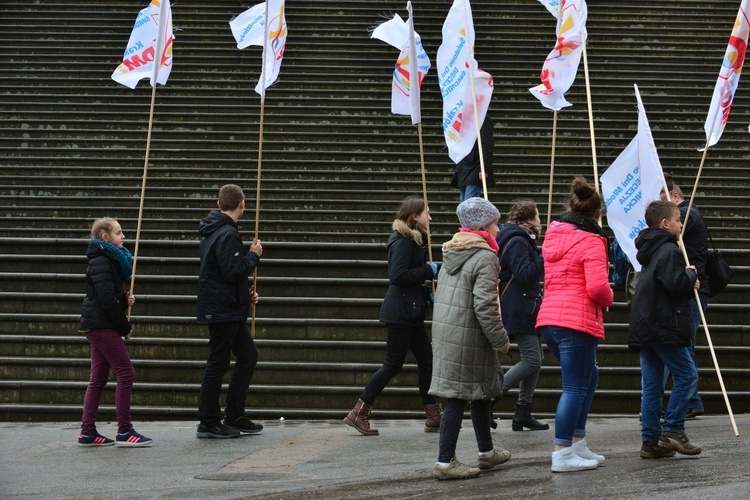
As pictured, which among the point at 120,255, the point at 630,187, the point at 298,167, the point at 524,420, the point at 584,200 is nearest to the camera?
the point at 584,200

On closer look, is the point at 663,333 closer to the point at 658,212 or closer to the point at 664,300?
the point at 664,300

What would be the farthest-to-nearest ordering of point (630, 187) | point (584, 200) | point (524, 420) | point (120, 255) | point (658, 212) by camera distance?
point (524, 420)
point (630, 187)
point (120, 255)
point (658, 212)
point (584, 200)

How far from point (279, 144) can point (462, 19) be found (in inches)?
214

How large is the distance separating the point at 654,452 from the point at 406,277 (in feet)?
7.40

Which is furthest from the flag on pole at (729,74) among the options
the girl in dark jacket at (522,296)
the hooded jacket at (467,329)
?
the hooded jacket at (467,329)

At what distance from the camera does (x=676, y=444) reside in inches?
285

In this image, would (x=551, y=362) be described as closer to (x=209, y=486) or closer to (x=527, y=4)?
(x=209, y=486)

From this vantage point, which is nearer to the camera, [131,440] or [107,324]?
[107,324]

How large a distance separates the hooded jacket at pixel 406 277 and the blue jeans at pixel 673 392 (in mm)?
1876

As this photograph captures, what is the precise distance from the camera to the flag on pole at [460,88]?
9609 millimetres

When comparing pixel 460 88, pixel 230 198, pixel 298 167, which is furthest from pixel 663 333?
pixel 298 167

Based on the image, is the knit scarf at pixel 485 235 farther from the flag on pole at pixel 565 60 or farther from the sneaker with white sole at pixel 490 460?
the flag on pole at pixel 565 60

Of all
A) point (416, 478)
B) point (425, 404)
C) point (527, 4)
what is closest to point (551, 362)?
point (425, 404)

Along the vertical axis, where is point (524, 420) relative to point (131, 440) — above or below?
above
